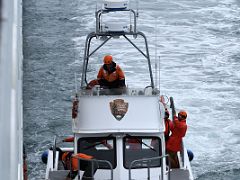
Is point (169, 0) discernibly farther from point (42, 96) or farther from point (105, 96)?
point (105, 96)

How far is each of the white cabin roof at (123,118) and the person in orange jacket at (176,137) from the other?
40cm

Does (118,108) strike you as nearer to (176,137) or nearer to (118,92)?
(118,92)

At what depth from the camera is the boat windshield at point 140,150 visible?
9.58 metres

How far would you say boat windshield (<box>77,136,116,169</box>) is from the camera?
957 centimetres

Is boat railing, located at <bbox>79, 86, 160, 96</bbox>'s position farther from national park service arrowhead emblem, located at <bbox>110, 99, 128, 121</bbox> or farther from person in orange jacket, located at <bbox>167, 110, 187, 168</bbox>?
person in orange jacket, located at <bbox>167, 110, 187, 168</bbox>

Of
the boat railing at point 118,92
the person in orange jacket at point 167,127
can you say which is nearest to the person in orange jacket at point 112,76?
the boat railing at point 118,92

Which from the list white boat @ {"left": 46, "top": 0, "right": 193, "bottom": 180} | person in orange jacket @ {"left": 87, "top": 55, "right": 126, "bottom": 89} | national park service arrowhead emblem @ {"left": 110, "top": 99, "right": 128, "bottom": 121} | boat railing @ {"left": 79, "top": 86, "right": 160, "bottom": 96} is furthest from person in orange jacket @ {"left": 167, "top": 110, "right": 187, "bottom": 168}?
person in orange jacket @ {"left": 87, "top": 55, "right": 126, "bottom": 89}

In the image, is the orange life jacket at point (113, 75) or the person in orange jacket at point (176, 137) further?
the orange life jacket at point (113, 75)

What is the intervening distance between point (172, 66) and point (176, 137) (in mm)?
11279

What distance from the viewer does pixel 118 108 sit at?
9.72 meters

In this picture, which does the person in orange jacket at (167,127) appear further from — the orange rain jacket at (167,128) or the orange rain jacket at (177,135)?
the orange rain jacket at (177,135)

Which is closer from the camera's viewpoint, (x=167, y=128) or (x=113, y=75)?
(x=167, y=128)

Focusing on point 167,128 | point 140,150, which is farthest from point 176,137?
point 140,150

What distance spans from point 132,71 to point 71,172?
11.3 m
